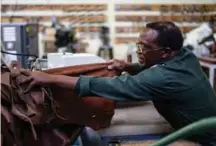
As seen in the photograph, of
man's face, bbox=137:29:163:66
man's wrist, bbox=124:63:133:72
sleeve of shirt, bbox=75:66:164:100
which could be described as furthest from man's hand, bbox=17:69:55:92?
man's wrist, bbox=124:63:133:72

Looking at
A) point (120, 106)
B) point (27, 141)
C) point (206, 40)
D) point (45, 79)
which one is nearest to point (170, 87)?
point (45, 79)

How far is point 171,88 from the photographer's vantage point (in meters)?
1.99

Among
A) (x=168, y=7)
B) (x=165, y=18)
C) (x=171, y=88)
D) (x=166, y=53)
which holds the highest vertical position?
(x=168, y=7)

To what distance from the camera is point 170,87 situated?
1.99 meters

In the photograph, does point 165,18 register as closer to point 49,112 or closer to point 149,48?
point 149,48

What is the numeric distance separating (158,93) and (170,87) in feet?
0.24

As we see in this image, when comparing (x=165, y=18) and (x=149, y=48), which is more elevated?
(x=165, y=18)

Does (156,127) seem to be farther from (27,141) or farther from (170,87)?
(27,141)

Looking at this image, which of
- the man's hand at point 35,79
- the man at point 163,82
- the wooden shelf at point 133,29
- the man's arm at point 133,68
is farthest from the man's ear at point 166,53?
the wooden shelf at point 133,29

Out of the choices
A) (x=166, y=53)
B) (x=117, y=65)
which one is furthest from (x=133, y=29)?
(x=166, y=53)

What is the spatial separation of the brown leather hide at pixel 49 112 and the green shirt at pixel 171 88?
0.65ft

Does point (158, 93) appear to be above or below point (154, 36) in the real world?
below

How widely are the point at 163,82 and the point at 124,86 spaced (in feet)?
0.70

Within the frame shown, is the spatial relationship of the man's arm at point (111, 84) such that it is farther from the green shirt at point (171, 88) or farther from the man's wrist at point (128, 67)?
the man's wrist at point (128, 67)
